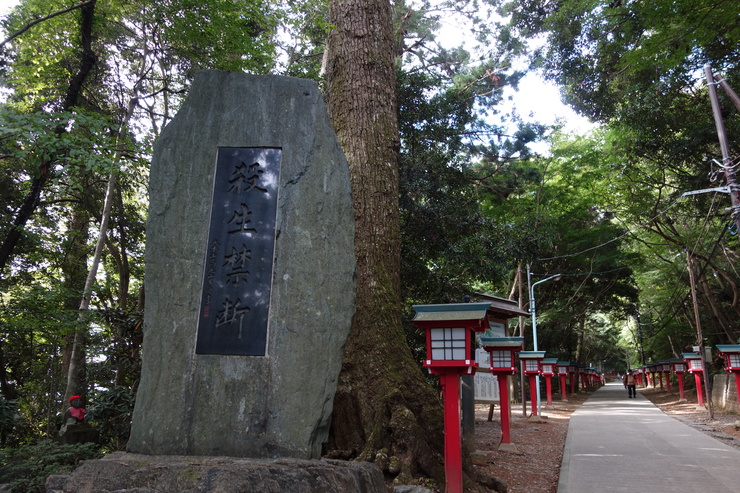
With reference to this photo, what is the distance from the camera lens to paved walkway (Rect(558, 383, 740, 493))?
5.85 m

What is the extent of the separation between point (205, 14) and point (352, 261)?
623 cm

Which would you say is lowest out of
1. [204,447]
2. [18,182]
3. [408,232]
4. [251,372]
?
[204,447]

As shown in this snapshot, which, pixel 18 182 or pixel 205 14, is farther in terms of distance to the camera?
pixel 18 182

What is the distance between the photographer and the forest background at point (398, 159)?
7645 millimetres

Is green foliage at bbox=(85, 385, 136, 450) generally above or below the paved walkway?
above

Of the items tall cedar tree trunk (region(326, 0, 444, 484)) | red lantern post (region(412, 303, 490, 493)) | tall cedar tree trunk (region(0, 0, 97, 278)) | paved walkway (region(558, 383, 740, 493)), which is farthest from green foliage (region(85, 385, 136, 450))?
paved walkway (region(558, 383, 740, 493))

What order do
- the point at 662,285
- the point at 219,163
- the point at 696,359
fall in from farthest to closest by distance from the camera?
1. the point at 662,285
2. the point at 696,359
3. the point at 219,163

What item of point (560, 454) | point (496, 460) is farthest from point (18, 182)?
point (560, 454)

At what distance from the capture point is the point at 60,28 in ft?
30.2

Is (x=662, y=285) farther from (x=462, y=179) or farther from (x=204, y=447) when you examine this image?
(x=204, y=447)

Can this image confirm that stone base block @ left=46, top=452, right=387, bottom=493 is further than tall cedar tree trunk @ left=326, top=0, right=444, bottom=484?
No

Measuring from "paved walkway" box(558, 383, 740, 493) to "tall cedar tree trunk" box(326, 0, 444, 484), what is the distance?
219 cm

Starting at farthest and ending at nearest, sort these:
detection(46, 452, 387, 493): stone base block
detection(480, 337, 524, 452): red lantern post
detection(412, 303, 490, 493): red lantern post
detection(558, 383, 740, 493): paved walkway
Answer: detection(480, 337, 524, 452): red lantern post < detection(558, 383, 740, 493): paved walkway < detection(412, 303, 490, 493): red lantern post < detection(46, 452, 387, 493): stone base block

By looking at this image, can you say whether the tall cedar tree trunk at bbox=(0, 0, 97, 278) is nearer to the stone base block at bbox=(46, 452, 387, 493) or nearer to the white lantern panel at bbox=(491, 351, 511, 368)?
the stone base block at bbox=(46, 452, 387, 493)
